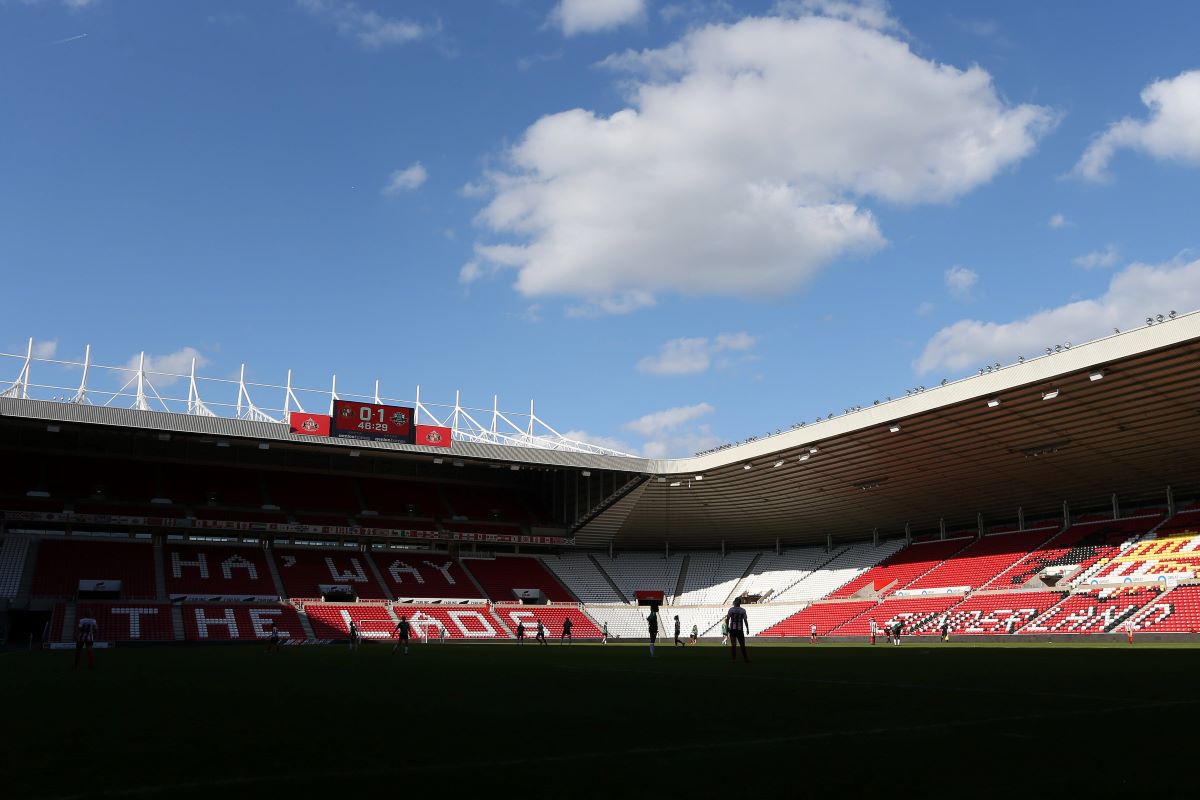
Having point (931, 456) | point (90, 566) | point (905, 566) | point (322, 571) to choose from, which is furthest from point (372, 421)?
point (905, 566)

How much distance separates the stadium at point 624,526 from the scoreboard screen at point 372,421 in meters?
0.19

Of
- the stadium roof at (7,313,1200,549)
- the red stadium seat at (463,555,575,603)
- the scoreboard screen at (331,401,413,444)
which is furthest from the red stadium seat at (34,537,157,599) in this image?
the red stadium seat at (463,555,575,603)

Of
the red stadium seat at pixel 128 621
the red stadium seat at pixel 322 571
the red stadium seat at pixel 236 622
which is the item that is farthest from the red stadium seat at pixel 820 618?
the red stadium seat at pixel 128 621

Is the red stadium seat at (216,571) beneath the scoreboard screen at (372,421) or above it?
beneath

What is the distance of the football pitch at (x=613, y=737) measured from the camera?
658cm

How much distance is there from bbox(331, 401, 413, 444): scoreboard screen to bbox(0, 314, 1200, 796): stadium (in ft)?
0.64

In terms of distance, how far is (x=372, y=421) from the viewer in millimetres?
53781

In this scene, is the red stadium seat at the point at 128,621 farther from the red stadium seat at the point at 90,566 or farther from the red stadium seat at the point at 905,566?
the red stadium seat at the point at 905,566

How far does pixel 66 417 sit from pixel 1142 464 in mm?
53373

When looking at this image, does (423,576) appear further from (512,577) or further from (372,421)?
(372,421)

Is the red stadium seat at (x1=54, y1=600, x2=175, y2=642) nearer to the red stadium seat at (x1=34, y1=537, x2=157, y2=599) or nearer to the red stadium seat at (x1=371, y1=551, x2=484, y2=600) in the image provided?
the red stadium seat at (x1=34, y1=537, x2=157, y2=599)

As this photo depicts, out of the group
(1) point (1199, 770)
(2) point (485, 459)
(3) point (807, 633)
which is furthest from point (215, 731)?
(3) point (807, 633)

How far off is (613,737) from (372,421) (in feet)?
153

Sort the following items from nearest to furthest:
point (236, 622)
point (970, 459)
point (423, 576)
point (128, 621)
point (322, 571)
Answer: point (970, 459) → point (128, 621) → point (236, 622) → point (322, 571) → point (423, 576)
